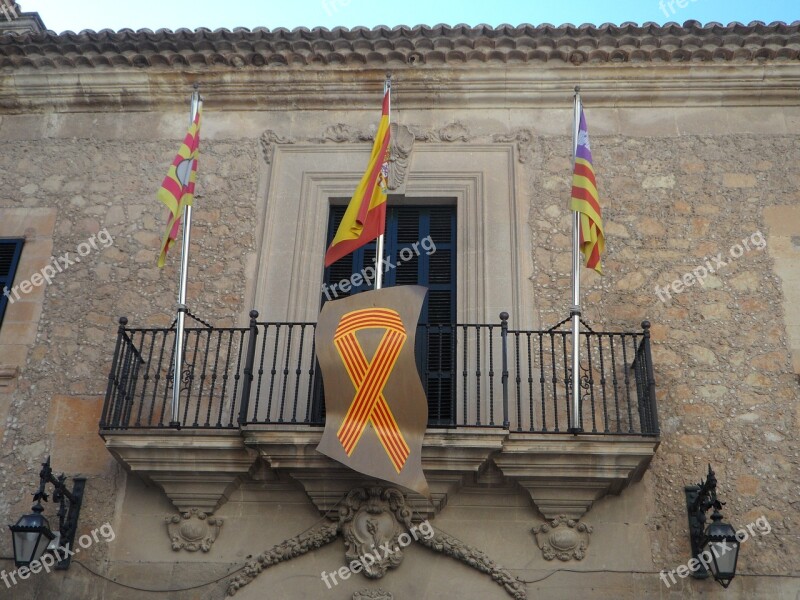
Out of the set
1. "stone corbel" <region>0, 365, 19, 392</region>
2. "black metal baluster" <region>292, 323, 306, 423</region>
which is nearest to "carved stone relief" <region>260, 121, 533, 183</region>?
"black metal baluster" <region>292, 323, 306, 423</region>

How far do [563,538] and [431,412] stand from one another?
1.46 meters

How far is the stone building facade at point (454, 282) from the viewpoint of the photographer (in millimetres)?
6973

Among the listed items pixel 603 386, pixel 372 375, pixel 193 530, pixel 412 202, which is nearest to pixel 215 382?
pixel 193 530

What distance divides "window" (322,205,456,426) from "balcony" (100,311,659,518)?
0.03 meters

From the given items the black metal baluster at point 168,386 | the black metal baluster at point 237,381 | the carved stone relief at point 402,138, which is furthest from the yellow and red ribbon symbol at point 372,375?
the carved stone relief at point 402,138

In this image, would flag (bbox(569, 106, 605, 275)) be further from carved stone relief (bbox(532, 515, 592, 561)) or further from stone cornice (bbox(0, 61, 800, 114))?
carved stone relief (bbox(532, 515, 592, 561))

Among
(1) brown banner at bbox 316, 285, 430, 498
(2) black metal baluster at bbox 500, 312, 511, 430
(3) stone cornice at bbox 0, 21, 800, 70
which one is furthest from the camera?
(3) stone cornice at bbox 0, 21, 800, 70

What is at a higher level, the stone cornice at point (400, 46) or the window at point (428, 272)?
the stone cornice at point (400, 46)

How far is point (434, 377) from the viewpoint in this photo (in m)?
7.89

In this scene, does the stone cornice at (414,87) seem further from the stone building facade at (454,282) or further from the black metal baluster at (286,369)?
the black metal baluster at (286,369)

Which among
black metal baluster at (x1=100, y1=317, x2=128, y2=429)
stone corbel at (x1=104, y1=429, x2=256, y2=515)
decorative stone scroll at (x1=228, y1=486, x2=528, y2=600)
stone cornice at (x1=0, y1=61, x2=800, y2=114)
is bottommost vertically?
decorative stone scroll at (x1=228, y1=486, x2=528, y2=600)

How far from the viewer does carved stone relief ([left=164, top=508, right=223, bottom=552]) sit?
711 cm

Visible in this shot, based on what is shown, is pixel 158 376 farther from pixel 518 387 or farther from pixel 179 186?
pixel 518 387

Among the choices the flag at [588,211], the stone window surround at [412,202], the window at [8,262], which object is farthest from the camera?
the window at [8,262]
